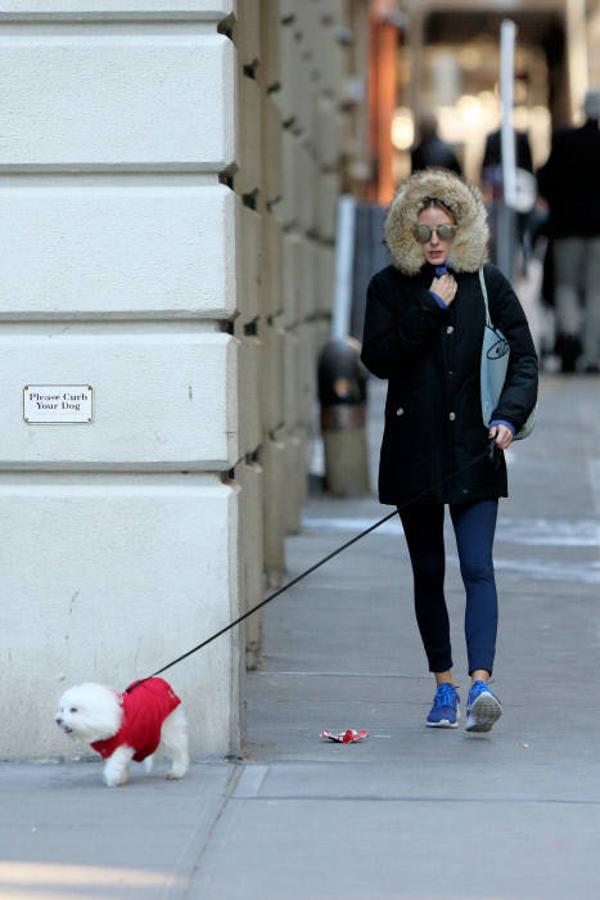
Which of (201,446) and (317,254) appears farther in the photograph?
(317,254)

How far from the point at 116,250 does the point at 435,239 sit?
45.4 inches

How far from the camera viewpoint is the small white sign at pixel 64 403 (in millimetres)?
7246

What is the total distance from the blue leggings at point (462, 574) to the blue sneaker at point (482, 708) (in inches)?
3.4

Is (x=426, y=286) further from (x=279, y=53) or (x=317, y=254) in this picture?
(x=317, y=254)

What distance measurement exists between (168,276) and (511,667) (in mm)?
2705

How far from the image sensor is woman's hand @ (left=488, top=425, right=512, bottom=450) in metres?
7.52

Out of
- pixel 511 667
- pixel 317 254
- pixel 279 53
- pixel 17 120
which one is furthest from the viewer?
pixel 317 254

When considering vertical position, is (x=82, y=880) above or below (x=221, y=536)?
below

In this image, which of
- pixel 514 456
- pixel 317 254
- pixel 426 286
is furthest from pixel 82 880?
pixel 317 254

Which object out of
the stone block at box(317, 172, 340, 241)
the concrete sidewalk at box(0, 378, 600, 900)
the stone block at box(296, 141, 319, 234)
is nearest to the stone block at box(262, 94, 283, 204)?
the concrete sidewalk at box(0, 378, 600, 900)

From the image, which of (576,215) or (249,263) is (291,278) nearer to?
(249,263)

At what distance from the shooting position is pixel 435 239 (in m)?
7.65

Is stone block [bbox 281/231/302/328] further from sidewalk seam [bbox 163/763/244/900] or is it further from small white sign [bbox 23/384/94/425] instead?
sidewalk seam [bbox 163/763/244/900]

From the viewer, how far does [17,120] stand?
7.19 metres
